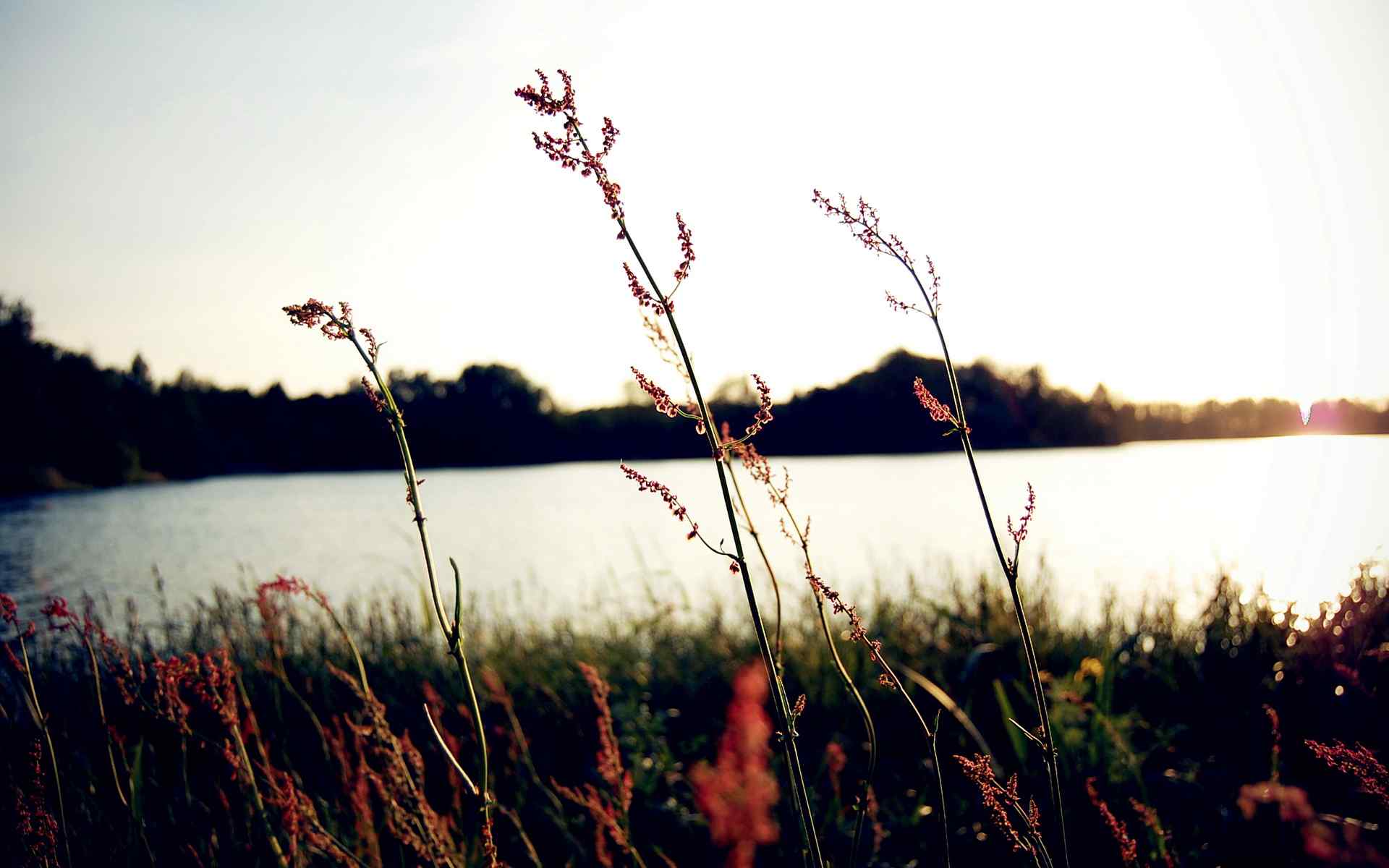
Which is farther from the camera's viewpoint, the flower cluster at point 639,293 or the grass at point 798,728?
the grass at point 798,728

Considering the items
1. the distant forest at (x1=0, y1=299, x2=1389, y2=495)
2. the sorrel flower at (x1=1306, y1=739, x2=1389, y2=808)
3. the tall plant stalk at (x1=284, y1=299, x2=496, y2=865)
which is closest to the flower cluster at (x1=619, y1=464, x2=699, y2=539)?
the tall plant stalk at (x1=284, y1=299, x2=496, y2=865)

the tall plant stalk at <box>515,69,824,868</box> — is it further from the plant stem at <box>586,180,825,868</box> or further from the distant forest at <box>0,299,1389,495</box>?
the distant forest at <box>0,299,1389,495</box>

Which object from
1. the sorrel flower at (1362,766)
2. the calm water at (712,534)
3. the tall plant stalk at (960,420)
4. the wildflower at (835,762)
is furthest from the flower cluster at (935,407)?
the calm water at (712,534)

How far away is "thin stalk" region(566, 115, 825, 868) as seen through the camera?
83cm

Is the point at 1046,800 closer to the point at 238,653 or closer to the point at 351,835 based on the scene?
the point at 351,835

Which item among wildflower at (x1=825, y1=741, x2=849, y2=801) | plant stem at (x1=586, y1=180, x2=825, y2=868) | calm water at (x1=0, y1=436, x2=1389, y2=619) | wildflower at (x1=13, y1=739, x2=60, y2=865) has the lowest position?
calm water at (x1=0, y1=436, x2=1389, y2=619)

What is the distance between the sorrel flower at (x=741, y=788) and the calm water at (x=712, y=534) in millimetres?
2118

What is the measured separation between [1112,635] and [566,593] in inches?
354

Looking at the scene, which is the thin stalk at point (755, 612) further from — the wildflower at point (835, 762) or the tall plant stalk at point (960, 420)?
the wildflower at point (835, 762)

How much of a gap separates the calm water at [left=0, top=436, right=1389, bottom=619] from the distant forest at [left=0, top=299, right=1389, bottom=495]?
2.31 metres

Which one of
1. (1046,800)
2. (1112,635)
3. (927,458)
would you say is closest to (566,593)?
(1112,635)

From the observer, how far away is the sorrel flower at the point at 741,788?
1.93 metres

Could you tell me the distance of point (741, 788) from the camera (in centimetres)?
232

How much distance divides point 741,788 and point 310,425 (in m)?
55.3
